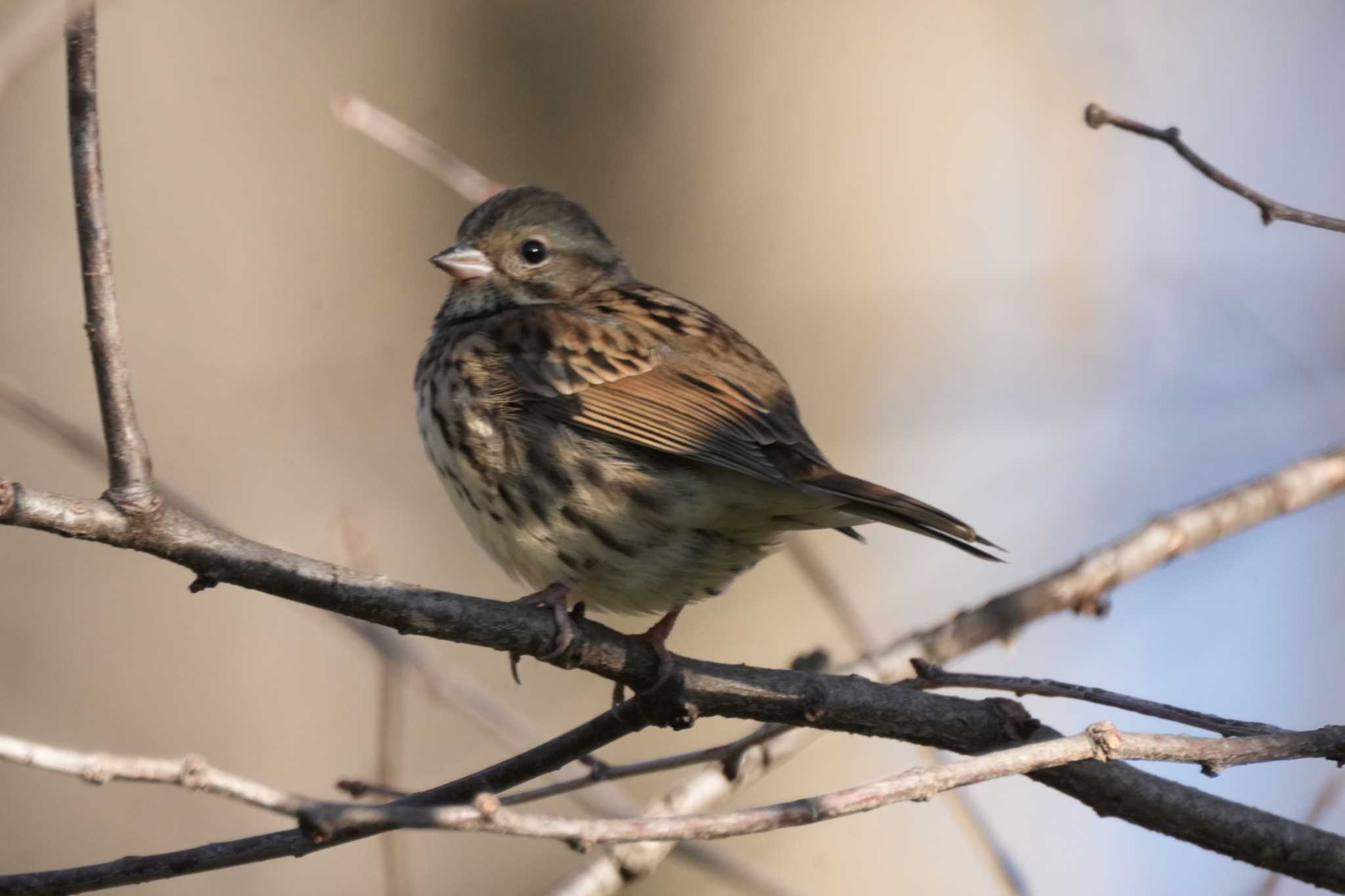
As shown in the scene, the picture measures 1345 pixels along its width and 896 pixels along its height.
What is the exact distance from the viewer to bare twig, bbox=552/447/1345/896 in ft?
11.2

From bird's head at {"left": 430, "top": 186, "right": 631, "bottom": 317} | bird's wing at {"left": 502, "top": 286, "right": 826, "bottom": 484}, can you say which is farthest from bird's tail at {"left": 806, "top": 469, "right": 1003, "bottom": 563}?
bird's head at {"left": 430, "top": 186, "right": 631, "bottom": 317}

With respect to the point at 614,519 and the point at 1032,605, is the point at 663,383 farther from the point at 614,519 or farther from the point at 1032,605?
the point at 1032,605

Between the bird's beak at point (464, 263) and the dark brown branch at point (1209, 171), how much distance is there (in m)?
1.91

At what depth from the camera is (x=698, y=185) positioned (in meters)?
6.31

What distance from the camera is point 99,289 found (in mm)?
2184

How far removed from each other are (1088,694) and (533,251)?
7.78 feet

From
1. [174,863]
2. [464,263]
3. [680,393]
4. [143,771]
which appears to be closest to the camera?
[143,771]

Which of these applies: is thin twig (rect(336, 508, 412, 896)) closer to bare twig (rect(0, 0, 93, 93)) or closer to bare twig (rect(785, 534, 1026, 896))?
bare twig (rect(785, 534, 1026, 896))

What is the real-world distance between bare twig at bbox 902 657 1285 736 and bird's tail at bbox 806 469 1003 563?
273mm

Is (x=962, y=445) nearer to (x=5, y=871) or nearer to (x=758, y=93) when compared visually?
(x=758, y=93)

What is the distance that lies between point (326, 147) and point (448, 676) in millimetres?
2792

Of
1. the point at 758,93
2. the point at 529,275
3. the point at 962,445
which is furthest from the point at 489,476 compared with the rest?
the point at 758,93

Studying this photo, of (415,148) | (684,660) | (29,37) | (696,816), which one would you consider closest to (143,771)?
(696,816)

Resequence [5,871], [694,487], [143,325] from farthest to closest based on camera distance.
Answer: [143,325]
[5,871]
[694,487]
